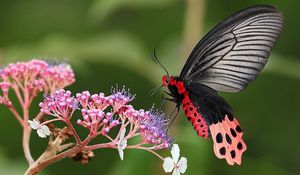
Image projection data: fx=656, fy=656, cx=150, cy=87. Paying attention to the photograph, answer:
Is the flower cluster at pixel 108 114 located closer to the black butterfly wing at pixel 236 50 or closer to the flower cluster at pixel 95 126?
the flower cluster at pixel 95 126

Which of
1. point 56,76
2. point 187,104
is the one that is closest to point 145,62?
point 56,76

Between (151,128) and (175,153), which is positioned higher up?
(151,128)

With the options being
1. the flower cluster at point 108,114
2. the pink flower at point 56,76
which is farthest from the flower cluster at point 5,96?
the flower cluster at point 108,114

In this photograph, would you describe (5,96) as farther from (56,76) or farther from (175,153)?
(175,153)

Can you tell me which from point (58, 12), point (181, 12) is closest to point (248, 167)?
point (181, 12)

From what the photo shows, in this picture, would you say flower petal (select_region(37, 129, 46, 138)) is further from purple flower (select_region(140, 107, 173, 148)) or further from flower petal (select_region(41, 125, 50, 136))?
purple flower (select_region(140, 107, 173, 148))

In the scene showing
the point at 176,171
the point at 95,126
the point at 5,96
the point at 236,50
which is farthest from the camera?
the point at 236,50
